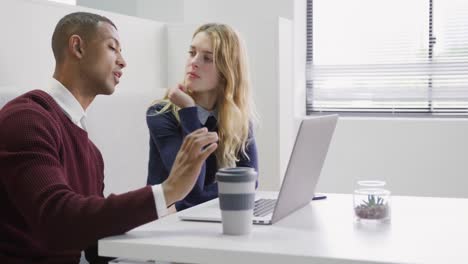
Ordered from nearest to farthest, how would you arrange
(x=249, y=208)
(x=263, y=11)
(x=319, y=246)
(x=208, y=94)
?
1. (x=319, y=246)
2. (x=249, y=208)
3. (x=208, y=94)
4. (x=263, y=11)

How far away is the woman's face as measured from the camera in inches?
93.1

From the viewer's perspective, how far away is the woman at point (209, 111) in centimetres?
218

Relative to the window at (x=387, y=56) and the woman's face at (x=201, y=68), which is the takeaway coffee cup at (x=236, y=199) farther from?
the window at (x=387, y=56)

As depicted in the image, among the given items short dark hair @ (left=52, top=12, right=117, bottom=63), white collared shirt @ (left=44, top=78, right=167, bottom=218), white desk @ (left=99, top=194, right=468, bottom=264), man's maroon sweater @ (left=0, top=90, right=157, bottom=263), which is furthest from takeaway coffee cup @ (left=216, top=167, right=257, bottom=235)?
short dark hair @ (left=52, top=12, right=117, bottom=63)

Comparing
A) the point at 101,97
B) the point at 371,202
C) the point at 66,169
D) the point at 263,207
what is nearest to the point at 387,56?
the point at 101,97

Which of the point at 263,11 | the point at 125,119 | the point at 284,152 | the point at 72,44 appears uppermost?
the point at 263,11

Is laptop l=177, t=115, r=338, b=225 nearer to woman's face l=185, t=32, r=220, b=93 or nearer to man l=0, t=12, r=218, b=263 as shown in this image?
man l=0, t=12, r=218, b=263

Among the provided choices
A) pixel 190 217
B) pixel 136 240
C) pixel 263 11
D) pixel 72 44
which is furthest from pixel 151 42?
pixel 136 240

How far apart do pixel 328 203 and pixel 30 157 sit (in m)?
0.83

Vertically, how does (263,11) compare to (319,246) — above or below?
above

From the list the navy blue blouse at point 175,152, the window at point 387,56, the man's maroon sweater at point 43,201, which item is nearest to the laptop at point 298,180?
the man's maroon sweater at point 43,201

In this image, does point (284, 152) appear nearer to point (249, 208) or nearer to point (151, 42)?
point (151, 42)

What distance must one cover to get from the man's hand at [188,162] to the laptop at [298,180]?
210 mm

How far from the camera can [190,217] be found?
5.00 feet
